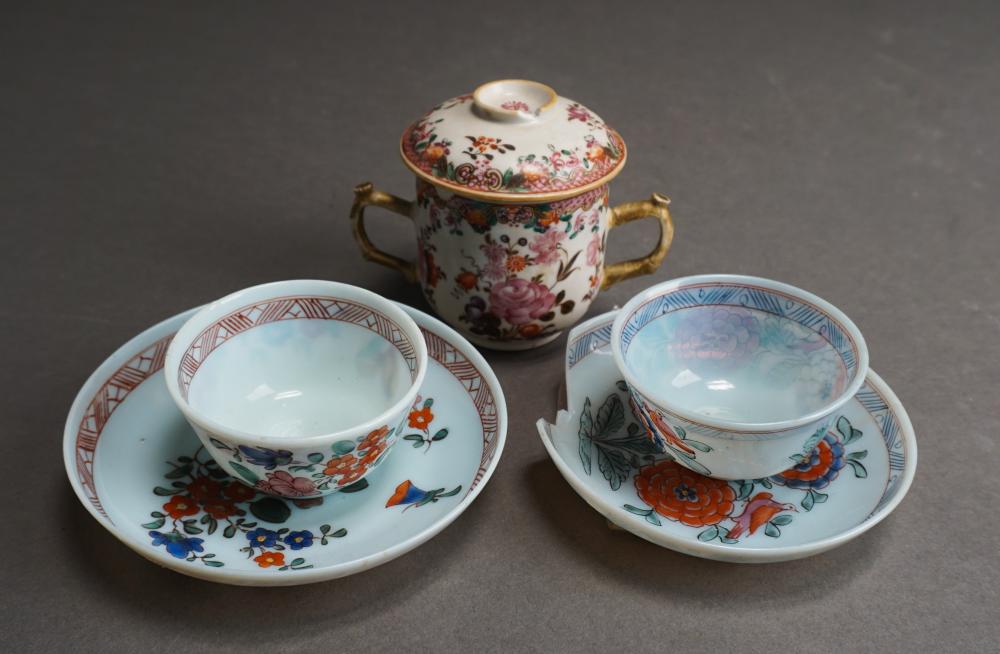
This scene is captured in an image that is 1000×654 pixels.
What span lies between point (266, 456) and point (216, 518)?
6.5 inches

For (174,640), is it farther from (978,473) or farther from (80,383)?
(978,473)

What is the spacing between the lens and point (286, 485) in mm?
1146

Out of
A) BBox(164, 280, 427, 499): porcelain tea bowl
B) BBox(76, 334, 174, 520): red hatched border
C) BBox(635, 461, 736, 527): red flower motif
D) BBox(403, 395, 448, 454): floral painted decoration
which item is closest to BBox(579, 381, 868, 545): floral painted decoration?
BBox(635, 461, 736, 527): red flower motif

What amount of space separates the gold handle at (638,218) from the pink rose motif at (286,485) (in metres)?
0.73

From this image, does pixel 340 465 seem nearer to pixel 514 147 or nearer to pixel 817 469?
pixel 514 147

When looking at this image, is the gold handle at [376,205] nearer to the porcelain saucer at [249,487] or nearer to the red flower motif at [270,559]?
the porcelain saucer at [249,487]

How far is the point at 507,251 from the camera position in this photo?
1455 mm

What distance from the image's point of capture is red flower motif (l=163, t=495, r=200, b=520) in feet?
3.86

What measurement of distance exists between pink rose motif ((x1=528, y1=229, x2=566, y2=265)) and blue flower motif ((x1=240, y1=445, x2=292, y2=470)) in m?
0.56

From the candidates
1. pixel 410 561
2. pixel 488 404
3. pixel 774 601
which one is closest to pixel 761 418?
pixel 774 601

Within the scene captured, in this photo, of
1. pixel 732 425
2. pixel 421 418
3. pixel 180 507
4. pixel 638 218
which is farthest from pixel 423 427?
pixel 638 218

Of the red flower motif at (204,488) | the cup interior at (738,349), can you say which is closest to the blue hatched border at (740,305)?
the cup interior at (738,349)

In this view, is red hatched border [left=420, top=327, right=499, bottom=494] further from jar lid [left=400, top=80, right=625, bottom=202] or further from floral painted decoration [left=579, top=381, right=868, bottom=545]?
jar lid [left=400, top=80, right=625, bottom=202]

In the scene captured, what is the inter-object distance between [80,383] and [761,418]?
117 cm
